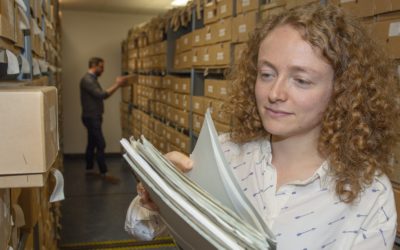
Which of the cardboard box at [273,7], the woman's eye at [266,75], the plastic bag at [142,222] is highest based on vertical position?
the cardboard box at [273,7]

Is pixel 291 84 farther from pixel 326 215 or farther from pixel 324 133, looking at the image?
pixel 326 215

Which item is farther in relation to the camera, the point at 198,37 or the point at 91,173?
the point at 91,173

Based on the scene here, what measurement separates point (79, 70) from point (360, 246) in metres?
6.92

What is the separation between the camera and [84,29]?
283 inches

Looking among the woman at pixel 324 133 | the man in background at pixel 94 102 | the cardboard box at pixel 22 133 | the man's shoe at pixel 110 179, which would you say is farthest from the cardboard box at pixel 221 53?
the man's shoe at pixel 110 179

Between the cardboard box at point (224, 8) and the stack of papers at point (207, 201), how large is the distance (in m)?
2.01

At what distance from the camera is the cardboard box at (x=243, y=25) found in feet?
7.47

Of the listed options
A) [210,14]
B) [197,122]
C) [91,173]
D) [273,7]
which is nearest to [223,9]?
[210,14]

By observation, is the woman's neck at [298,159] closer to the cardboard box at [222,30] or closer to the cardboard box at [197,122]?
the cardboard box at [222,30]

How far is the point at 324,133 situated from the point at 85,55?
6.78 meters

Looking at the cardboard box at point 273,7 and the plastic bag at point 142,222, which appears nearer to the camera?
the plastic bag at point 142,222

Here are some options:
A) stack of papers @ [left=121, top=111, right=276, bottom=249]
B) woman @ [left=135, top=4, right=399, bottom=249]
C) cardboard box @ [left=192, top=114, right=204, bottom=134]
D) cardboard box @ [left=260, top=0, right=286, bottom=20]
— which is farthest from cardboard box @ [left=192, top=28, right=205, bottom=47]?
stack of papers @ [left=121, top=111, right=276, bottom=249]

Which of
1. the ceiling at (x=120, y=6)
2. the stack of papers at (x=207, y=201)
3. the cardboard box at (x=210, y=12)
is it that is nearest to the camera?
the stack of papers at (x=207, y=201)

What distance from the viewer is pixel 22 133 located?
662 millimetres
